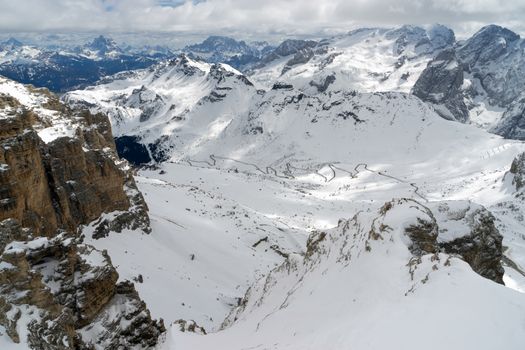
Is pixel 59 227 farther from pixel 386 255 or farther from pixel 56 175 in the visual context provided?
pixel 386 255

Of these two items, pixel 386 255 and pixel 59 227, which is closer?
pixel 386 255

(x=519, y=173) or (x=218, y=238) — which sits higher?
(x=218, y=238)

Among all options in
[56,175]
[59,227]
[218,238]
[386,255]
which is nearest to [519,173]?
[218,238]

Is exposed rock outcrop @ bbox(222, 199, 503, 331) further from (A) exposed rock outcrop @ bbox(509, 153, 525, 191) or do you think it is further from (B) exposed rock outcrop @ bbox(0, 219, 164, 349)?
(A) exposed rock outcrop @ bbox(509, 153, 525, 191)

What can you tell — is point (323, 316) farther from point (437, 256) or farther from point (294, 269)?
point (294, 269)

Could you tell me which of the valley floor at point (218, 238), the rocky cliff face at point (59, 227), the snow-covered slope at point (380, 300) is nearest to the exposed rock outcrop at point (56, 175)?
the rocky cliff face at point (59, 227)

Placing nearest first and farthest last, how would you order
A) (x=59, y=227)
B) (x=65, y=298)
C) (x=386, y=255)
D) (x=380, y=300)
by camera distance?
(x=380, y=300) → (x=386, y=255) → (x=65, y=298) → (x=59, y=227)

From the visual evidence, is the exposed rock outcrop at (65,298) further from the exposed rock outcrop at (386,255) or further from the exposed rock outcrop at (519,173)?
the exposed rock outcrop at (519,173)

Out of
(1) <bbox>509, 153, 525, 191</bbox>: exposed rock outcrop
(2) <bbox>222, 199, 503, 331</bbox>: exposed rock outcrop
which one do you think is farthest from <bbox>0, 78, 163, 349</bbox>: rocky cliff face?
(1) <bbox>509, 153, 525, 191</bbox>: exposed rock outcrop

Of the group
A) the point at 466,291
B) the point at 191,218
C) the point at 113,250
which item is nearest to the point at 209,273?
the point at 113,250
